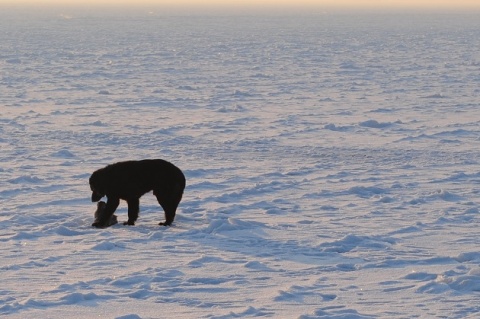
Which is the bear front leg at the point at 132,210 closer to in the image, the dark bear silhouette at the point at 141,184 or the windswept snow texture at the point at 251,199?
the dark bear silhouette at the point at 141,184

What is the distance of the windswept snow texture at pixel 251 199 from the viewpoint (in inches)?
214

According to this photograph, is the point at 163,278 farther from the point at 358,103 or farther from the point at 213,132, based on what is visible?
the point at 358,103

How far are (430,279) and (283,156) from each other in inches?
221

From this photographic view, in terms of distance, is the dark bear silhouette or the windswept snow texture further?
the dark bear silhouette

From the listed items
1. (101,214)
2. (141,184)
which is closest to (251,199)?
(141,184)

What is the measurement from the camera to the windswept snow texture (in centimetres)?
544

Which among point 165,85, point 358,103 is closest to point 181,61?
point 165,85

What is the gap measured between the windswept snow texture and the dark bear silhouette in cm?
18

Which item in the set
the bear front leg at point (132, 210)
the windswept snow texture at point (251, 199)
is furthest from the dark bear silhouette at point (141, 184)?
the windswept snow texture at point (251, 199)

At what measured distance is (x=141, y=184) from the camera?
24.4 ft

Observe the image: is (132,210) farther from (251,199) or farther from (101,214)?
(251,199)

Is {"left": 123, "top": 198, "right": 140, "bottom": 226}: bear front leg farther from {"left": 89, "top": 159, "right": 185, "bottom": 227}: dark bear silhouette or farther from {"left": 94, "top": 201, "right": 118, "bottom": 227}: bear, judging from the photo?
{"left": 94, "top": 201, "right": 118, "bottom": 227}: bear

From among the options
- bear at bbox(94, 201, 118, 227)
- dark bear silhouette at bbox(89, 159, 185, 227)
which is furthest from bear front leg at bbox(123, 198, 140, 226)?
bear at bbox(94, 201, 118, 227)

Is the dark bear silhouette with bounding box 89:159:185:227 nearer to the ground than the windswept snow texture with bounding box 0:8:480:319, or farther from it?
farther from it
